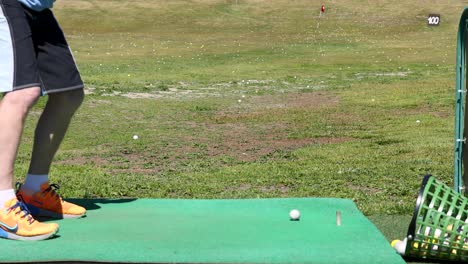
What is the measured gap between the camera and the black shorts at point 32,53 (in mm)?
4320

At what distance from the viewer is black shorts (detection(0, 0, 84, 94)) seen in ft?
14.2

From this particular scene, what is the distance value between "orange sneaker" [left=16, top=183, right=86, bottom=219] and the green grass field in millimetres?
1836

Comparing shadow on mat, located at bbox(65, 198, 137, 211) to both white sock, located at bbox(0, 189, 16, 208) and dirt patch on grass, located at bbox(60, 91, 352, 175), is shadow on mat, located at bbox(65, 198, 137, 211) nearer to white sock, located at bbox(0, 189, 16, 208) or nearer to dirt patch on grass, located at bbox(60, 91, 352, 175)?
white sock, located at bbox(0, 189, 16, 208)

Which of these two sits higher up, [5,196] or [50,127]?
[50,127]

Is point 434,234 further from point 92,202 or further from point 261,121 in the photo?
point 261,121

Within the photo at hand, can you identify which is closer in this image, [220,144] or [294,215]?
[294,215]

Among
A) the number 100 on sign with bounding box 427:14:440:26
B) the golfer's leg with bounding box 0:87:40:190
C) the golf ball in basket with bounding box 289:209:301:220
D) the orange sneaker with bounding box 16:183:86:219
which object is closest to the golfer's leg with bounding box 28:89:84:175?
the orange sneaker with bounding box 16:183:86:219

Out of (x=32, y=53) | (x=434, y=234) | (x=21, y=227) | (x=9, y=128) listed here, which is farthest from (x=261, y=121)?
(x=434, y=234)

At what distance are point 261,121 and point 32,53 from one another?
8.32 metres

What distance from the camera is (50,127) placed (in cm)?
484

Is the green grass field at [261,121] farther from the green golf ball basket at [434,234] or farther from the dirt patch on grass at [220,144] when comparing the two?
the green golf ball basket at [434,234]

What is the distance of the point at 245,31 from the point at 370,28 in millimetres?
6399

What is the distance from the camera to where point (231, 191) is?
22.9 feet

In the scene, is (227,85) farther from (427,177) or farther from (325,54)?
(427,177)
